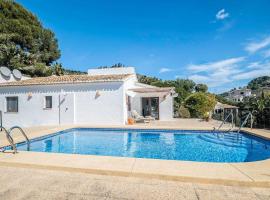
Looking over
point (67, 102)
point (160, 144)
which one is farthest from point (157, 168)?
point (67, 102)

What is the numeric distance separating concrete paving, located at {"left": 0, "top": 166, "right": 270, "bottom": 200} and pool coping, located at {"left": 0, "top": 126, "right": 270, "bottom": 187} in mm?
155

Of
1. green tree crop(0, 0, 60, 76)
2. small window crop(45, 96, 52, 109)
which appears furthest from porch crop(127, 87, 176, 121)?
green tree crop(0, 0, 60, 76)

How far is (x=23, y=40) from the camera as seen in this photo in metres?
31.3

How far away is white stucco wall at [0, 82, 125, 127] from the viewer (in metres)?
17.2

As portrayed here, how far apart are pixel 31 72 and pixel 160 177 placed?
3088 cm

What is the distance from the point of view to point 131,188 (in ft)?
15.7

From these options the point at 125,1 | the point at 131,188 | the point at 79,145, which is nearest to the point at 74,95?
the point at 79,145

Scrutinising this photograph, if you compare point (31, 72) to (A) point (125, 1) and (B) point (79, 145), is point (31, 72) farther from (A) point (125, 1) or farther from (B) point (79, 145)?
(B) point (79, 145)

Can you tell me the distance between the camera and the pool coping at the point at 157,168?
16.6 feet

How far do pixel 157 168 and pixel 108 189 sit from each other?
1642mm

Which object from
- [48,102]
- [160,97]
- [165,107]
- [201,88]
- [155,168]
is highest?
[201,88]

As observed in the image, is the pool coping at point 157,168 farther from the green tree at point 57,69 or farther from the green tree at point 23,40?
the green tree at point 57,69

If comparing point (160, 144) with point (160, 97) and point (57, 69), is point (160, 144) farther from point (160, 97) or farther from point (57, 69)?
point (57, 69)

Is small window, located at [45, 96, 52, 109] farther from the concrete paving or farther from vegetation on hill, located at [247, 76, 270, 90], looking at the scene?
vegetation on hill, located at [247, 76, 270, 90]
